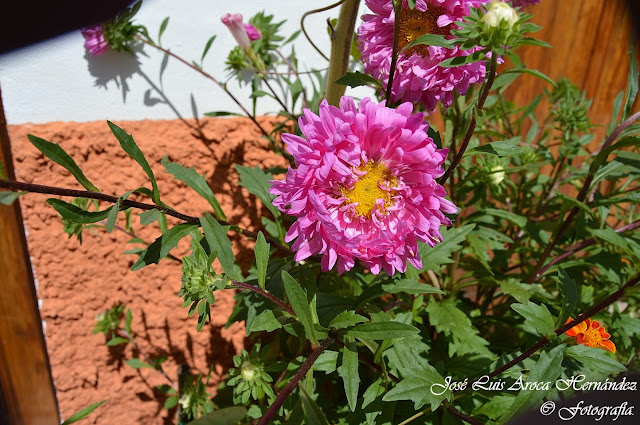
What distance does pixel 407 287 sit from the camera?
0.90m

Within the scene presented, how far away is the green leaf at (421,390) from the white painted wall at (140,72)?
39.4 inches

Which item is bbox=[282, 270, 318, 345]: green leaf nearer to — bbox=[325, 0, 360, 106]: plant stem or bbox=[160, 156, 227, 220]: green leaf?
bbox=[160, 156, 227, 220]: green leaf

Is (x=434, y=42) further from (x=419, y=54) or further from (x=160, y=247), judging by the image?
(x=160, y=247)

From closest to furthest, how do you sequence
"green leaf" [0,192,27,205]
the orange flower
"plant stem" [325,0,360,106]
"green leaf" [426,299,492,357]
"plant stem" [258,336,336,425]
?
1. "green leaf" [0,192,27,205]
2. "plant stem" [258,336,336,425]
3. the orange flower
4. "plant stem" [325,0,360,106]
5. "green leaf" [426,299,492,357]

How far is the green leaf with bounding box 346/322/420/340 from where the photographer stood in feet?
2.46

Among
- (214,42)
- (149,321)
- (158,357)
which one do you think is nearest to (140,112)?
(214,42)

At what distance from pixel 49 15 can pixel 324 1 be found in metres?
0.78

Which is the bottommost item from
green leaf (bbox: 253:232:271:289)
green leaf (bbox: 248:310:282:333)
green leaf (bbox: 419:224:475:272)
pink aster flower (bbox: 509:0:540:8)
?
green leaf (bbox: 248:310:282:333)

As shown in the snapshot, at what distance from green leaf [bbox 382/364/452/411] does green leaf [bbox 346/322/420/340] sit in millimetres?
92

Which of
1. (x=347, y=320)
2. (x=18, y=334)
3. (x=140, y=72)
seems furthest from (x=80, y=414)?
(x=140, y=72)

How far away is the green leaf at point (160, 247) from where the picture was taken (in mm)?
779

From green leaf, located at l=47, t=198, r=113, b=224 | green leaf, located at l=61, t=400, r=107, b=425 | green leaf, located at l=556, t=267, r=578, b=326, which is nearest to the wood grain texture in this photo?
green leaf, located at l=61, t=400, r=107, b=425

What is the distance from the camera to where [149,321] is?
1.45 metres

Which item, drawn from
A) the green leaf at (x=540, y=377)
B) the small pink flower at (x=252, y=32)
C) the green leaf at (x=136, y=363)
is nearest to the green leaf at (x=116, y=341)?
the green leaf at (x=136, y=363)
